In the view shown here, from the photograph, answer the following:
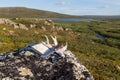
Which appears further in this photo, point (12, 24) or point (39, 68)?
point (12, 24)

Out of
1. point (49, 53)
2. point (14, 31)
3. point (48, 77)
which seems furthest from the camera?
point (14, 31)

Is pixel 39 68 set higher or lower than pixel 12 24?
higher

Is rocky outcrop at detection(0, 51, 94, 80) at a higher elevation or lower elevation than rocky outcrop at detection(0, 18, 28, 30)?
higher

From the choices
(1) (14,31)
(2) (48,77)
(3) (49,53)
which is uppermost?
(3) (49,53)

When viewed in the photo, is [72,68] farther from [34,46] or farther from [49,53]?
[34,46]

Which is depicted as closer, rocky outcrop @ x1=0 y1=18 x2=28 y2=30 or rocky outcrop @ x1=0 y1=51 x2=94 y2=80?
rocky outcrop @ x1=0 y1=51 x2=94 y2=80

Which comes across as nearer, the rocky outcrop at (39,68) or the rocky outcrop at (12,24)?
the rocky outcrop at (39,68)

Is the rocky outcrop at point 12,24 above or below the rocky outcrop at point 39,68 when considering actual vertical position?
below

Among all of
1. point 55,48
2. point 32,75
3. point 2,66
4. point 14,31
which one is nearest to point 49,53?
point 55,48
